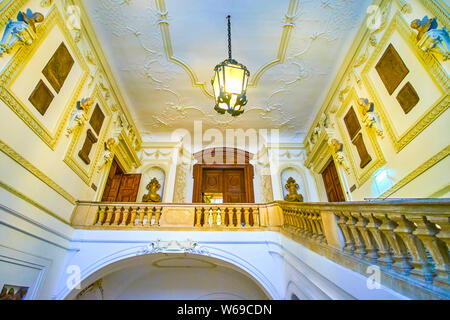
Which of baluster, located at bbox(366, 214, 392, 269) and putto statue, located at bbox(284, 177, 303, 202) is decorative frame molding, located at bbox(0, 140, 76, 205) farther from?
putto statue, located at bbox(284, 177, 303, 202)

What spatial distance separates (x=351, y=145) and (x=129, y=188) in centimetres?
651

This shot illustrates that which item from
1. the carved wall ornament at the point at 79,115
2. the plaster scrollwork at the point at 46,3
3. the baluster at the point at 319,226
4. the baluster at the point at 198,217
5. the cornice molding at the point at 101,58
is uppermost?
the cornice molding at the point at 101,58

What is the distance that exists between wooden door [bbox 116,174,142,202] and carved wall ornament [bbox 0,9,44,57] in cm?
442

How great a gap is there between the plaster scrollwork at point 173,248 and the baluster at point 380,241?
3534mm

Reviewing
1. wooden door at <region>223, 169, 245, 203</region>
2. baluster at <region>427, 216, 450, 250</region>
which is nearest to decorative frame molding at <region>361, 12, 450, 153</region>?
baluster at <region>427, 216, 450, 250</region>

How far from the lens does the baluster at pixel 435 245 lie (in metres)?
1.34

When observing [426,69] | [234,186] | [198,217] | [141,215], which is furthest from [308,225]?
[234,186]

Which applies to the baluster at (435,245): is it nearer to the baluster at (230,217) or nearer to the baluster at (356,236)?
the baluster at (356,236)

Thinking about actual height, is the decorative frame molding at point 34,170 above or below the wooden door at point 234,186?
below

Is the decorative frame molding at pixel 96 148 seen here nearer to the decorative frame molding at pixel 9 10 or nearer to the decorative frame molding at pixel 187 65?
the decorative frame molding at pixel 187 65

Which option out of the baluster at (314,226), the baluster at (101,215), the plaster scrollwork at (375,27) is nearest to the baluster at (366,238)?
the baluster at (314,226)

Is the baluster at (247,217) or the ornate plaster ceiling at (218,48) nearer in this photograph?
the ornate plaster ceiling at (218,48)

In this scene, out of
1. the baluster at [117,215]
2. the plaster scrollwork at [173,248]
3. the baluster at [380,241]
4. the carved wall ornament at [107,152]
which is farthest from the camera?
the carved wall ornament at [107,152]

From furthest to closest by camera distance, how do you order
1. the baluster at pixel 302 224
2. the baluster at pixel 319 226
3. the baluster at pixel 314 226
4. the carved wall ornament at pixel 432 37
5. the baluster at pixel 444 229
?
the baluster at pixel 302 224, the carved wall ornament at pixel 432 37, the baluster at pixel 314 226, the baluster at pixel 319 226, the baluster at pixel 444 229
